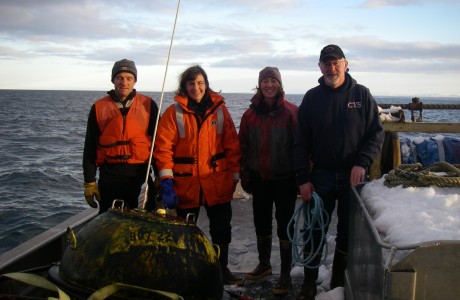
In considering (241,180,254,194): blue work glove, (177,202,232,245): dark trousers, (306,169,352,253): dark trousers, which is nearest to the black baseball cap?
(306,169,352,253): dark trousers

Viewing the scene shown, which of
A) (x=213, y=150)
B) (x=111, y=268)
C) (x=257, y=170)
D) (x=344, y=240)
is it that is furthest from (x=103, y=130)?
(x=344, y=240)

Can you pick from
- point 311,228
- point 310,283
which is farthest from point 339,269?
point 311,228

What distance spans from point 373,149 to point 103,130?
7.75 feet

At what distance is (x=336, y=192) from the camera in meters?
3.94

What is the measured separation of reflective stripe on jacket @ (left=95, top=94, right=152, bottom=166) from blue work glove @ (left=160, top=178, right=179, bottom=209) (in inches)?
16.0

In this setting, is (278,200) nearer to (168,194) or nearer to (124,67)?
(168,194)

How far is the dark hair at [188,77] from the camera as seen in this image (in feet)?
13.6

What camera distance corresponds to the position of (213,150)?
423cm

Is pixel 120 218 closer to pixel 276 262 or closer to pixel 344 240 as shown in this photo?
pixel 344 240

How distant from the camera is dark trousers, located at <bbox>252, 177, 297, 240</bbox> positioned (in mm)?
4316

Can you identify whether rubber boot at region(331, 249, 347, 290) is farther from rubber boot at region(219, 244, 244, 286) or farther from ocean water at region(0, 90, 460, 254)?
ocean water at region(0, 90, 460, 254)

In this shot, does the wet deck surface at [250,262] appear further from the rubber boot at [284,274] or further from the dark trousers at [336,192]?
the dark trousers at [336,192]

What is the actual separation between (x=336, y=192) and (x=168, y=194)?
55.5 inches

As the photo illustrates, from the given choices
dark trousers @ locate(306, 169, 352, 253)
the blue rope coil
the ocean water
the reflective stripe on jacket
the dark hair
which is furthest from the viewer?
the ocean water
